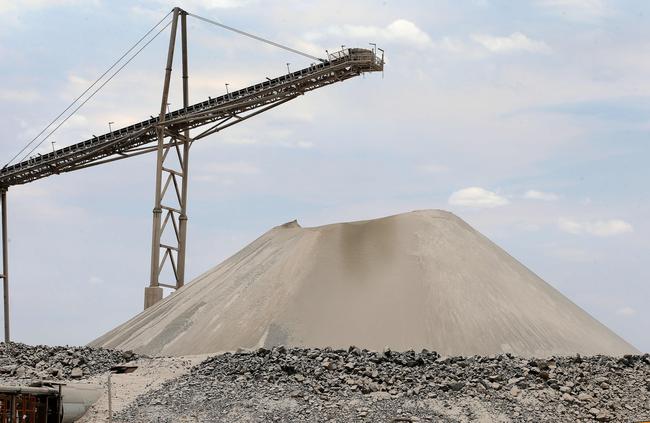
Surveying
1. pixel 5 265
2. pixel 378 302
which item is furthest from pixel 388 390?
pixel 5 265

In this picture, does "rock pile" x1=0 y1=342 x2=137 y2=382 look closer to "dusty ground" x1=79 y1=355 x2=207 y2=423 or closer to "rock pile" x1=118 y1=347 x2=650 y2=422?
"dusty ground" x1=79 y1=355 x2=207 y2=423

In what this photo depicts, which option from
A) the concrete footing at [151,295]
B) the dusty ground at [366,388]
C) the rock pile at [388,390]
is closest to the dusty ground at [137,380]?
the dusty ground at [366,388]

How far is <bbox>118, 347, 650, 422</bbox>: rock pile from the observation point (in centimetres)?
1923

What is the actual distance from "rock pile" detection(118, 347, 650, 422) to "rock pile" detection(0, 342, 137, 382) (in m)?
2.88

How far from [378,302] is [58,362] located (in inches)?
321

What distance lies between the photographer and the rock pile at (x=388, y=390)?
1923 cm

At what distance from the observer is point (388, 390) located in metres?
20.0

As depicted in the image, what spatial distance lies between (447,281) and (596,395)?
6039 mm

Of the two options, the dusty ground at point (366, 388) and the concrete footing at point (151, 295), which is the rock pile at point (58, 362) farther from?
the concrete footing at point (151, 295)

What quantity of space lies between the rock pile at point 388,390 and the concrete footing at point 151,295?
10088 mm

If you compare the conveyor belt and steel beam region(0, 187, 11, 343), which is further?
steel beam region(0, 187, 11, 343)

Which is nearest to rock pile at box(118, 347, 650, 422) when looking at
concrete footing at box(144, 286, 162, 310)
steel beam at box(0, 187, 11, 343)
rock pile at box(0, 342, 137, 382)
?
rock pile at box(0, 342, 137, 382)

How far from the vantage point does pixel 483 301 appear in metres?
25.6

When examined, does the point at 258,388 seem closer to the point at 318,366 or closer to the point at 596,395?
the point at 318,366
